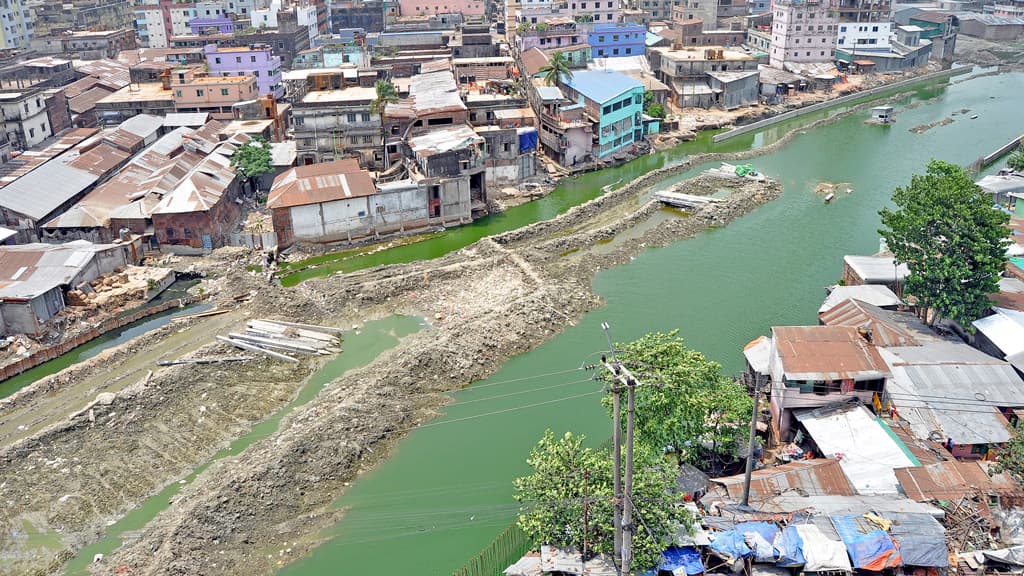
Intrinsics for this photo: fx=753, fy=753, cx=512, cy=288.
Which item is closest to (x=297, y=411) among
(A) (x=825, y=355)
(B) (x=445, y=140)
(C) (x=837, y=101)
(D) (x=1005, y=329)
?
(A) (x=825, y=355)

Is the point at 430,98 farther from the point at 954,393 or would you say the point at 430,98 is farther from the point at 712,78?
the point at 954,393

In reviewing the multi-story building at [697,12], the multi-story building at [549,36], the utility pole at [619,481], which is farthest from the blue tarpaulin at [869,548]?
the multi-story building at [697,12]

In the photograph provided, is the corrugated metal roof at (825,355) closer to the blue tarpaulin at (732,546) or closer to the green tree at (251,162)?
the blue tarpaulin at (732,546)

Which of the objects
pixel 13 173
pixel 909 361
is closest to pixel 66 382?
pixel 13 173

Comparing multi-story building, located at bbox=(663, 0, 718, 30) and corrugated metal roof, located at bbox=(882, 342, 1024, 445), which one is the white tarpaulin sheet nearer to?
corrugated metal roof, located at bbox=(882, 342, 1024, 445)

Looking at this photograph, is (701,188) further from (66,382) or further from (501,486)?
(66,382)
